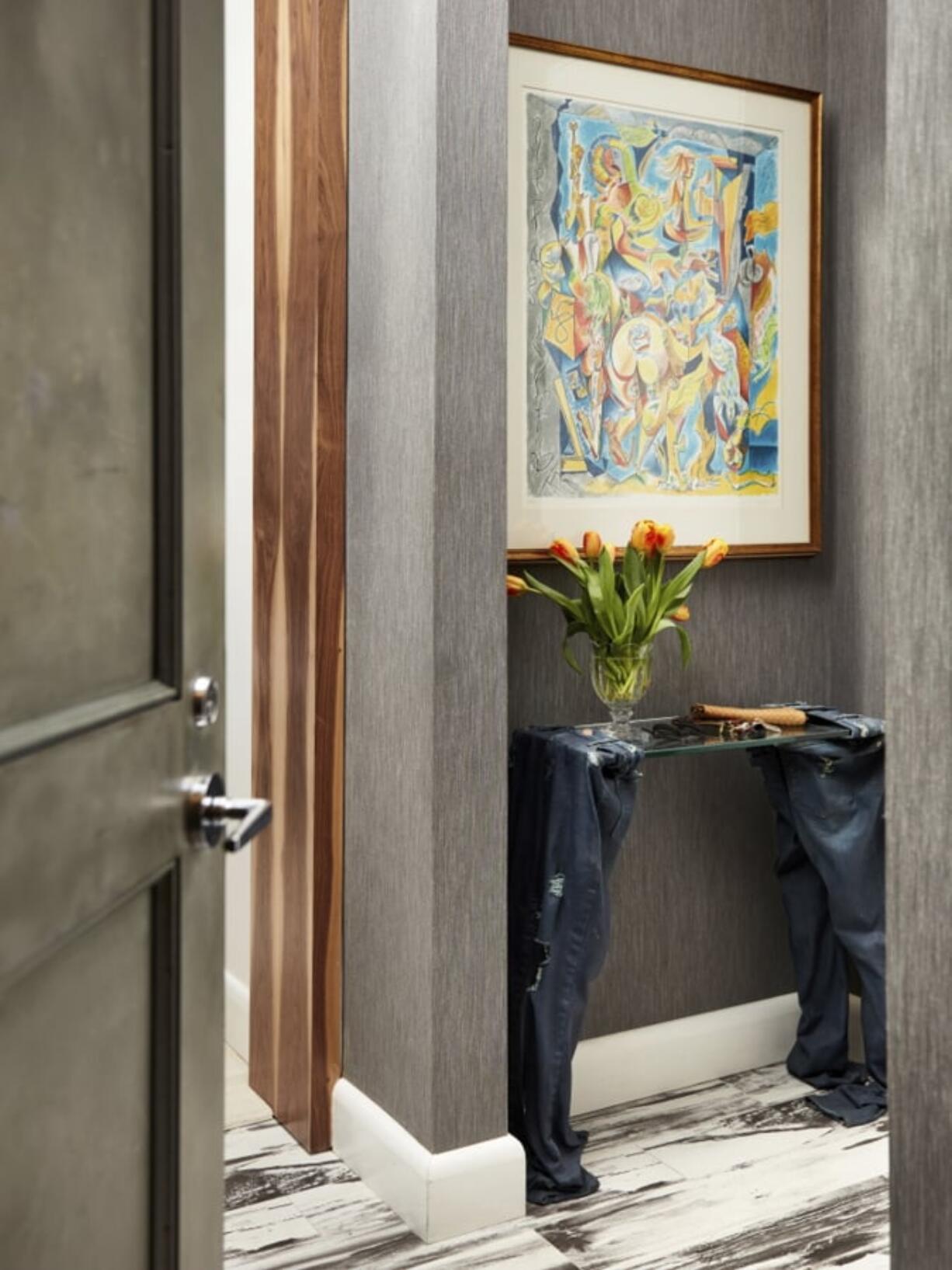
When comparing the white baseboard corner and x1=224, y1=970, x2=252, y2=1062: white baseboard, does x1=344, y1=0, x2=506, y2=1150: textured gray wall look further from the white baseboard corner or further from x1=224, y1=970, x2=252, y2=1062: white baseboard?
x1=224, y1=970, x2=252, y2=1062: white baseboard

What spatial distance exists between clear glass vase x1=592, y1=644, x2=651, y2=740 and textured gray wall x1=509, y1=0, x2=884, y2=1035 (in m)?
0.17

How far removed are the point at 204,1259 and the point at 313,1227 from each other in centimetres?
96

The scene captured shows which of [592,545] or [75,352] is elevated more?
[75,352]

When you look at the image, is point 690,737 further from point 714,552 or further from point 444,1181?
point 444,1181

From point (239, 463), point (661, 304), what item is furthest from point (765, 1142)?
point (239, 463)

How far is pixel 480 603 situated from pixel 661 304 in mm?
847

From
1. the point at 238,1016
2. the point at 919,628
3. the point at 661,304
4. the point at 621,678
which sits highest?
the point at 661,304

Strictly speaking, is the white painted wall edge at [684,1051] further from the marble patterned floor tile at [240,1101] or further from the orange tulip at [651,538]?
the orange tulip at [651,538]

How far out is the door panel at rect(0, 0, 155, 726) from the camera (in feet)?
3.04

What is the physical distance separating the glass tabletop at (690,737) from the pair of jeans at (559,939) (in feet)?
0.28

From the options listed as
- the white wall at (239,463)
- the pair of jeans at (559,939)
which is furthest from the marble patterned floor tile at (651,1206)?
the white wall at (239,463)

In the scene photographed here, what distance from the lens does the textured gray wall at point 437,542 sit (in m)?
2.10

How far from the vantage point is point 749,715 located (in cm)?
262

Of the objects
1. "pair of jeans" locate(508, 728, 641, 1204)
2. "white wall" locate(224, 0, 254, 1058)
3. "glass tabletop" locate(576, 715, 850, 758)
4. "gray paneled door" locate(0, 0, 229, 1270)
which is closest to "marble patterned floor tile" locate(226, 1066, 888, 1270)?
"pair of jeans" locate(508, 728, 641, 1204)
